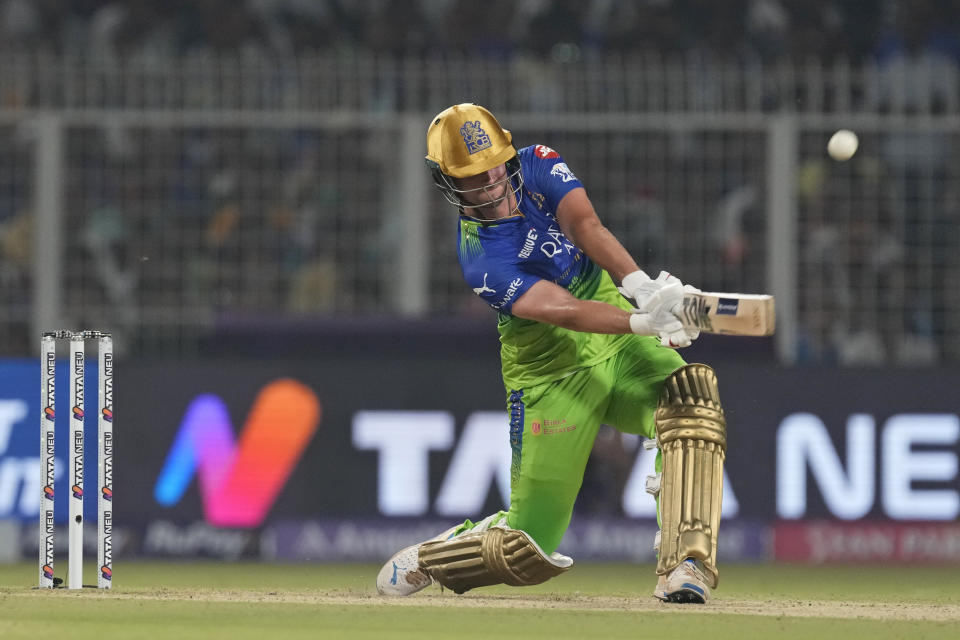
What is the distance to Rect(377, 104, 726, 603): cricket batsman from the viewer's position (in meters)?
6.36

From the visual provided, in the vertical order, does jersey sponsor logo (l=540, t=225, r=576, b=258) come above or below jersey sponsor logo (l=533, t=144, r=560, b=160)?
below

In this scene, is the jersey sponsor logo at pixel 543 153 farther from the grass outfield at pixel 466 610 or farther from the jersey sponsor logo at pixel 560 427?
the grass outfield at pixel 466 610

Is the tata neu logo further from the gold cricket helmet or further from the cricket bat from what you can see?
the cricket bat

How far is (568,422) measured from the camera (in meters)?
6.81

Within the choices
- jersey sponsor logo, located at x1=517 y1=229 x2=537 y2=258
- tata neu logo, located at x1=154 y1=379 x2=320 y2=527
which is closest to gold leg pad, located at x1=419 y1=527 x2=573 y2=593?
jersey sponsor logo, located at x1=517 y1=229 x2=537 y2=258

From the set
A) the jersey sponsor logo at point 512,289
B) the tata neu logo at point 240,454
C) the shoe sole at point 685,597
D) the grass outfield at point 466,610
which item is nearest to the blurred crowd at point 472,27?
the tata neu logo at point 240,454

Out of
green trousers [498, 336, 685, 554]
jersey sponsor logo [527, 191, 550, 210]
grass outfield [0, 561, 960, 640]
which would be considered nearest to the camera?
grass outfield [0, 561, 960, 640]

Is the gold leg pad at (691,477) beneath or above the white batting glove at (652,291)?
beneath

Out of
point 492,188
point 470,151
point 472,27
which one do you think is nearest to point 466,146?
point 470,151

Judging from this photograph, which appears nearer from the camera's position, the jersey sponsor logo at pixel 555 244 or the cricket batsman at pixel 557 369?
the cricket batsman at pixel 557 369

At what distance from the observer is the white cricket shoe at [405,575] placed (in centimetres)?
715

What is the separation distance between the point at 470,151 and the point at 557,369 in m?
1.00

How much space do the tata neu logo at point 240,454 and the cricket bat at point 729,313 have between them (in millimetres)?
4401

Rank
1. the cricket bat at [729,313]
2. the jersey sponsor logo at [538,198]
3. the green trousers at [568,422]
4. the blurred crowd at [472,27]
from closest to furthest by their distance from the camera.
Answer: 1. the cricket bat at [729,313]
2. the jersey sponsor logo at [538,198]
3. the green trousers at [568,422]
4. the blurred crowd at [472,27]
